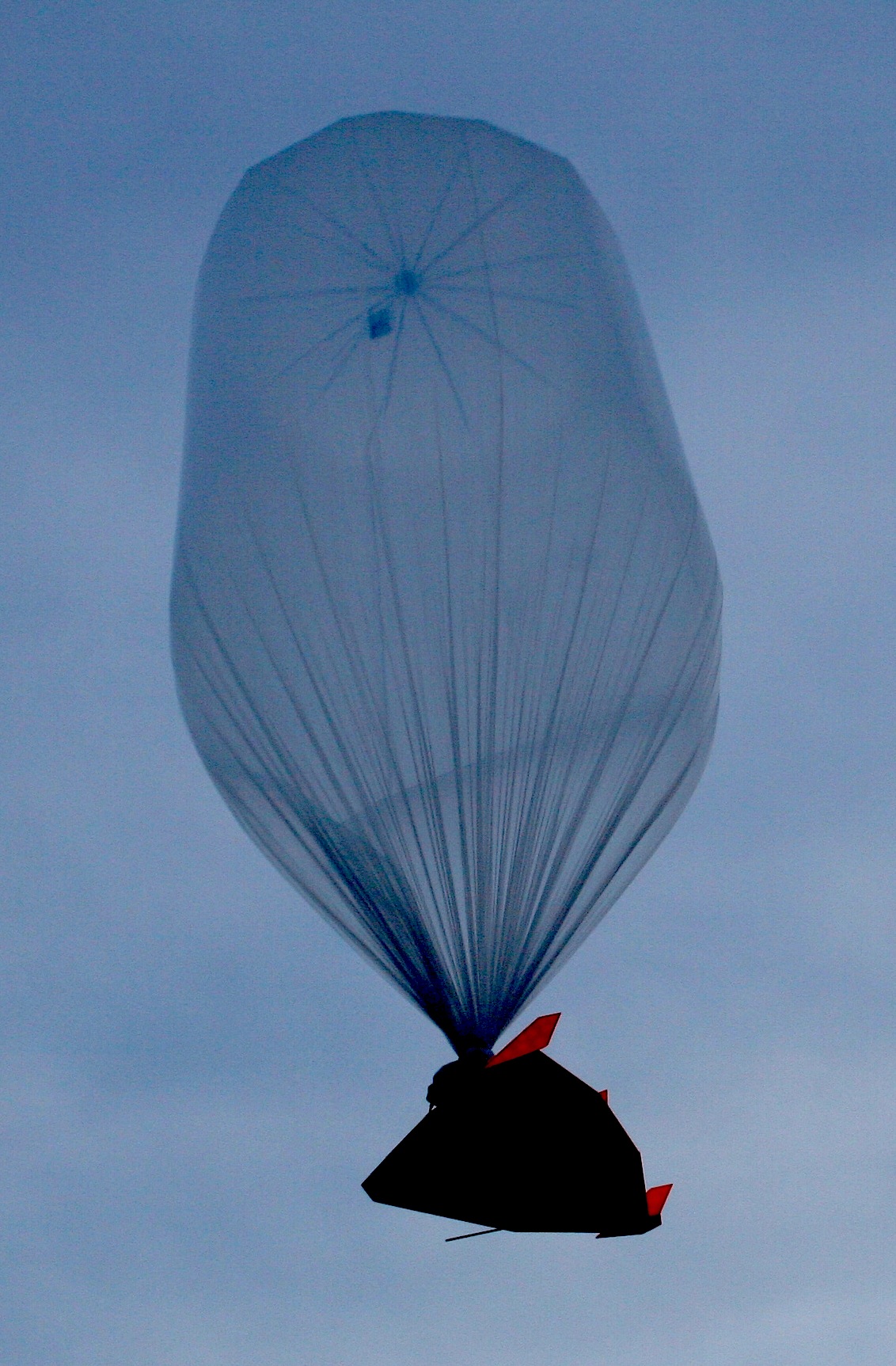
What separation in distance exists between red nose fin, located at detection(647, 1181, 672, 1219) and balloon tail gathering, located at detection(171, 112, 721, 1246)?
0.04 ft

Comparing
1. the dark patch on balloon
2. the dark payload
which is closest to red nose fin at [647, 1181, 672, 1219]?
the dark payload

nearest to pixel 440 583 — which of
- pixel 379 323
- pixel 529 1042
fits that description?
pixel 379 323

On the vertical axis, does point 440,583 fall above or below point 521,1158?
above

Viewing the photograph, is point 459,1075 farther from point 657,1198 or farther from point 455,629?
point 455,629

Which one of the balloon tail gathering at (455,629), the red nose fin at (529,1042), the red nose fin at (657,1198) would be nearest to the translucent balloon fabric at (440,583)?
the balloon tail gathering at (455,629)

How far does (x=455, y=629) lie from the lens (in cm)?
797

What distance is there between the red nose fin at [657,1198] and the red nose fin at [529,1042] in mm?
839

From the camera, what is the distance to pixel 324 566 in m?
8.04

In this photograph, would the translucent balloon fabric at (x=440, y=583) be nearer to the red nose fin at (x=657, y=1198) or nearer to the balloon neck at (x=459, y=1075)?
the balloon neck at (x=459, y=1075)

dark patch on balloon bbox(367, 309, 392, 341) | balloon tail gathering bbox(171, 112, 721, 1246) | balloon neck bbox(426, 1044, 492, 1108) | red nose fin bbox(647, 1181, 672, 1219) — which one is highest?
dark patch on balloon bbox(367, 309, 392, 341)

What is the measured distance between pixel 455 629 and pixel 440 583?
222 mm

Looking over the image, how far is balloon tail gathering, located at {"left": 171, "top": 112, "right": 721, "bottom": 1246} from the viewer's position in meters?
7.96

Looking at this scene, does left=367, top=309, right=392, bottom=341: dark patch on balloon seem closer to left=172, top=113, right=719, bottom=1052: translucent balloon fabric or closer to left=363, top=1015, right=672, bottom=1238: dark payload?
left=172, top=113, right=719, bottom=1052: translucent balloon fabric

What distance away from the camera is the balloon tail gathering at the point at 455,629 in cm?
796
